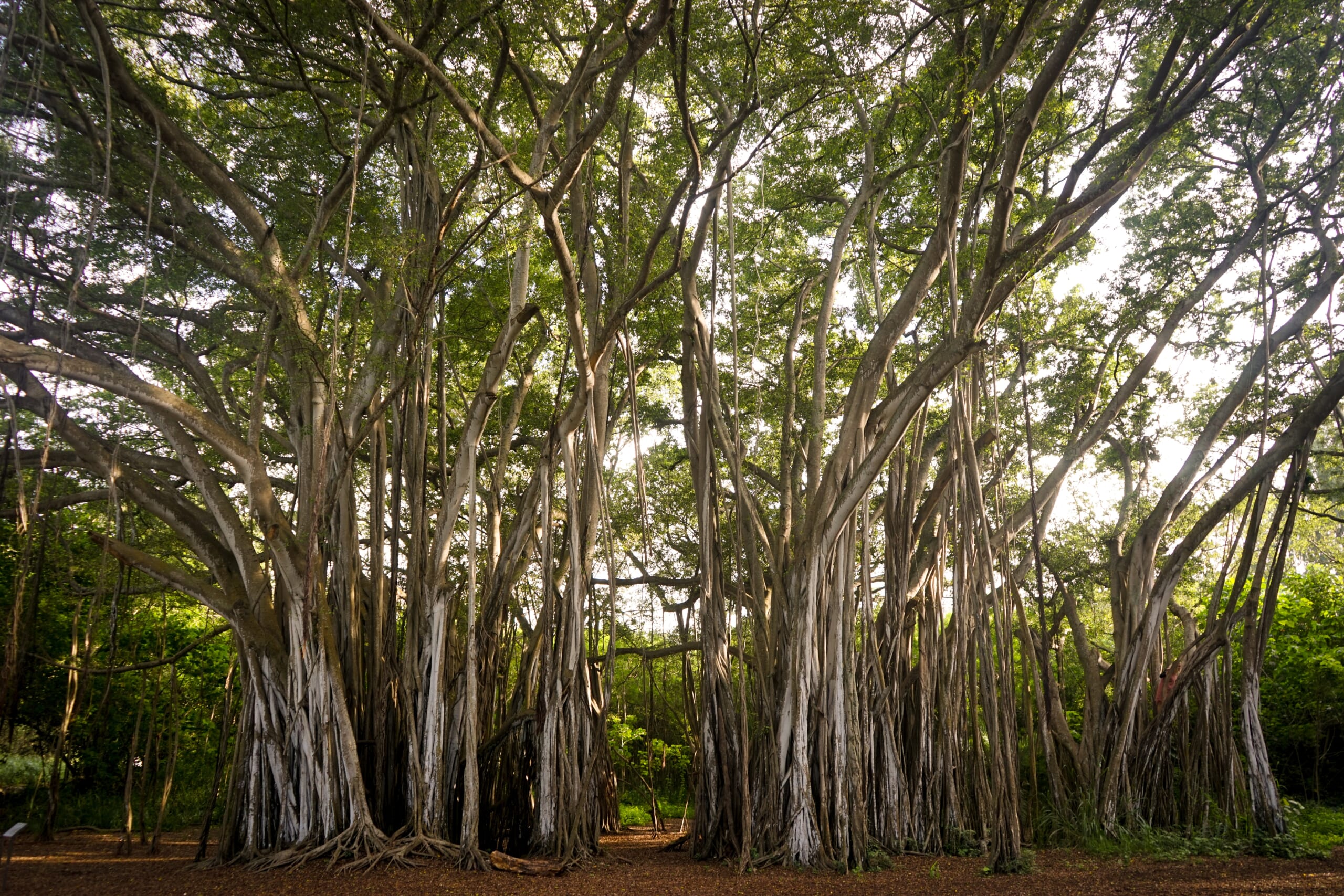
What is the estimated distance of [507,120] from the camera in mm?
5816

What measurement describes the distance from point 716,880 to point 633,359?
317 centimetres

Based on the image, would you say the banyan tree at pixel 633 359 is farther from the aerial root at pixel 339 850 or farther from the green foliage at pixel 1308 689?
the green foliage at pixel 1308 689

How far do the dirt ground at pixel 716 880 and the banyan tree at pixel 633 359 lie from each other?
0.20m

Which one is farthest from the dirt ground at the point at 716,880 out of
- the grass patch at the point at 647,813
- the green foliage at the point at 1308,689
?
the grass patch at the point at 647,813

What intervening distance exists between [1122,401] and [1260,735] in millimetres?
2294

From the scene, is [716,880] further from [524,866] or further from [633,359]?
[633,359]

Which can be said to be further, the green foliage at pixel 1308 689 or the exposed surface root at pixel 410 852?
→ the green foliage at pixel 1308 689

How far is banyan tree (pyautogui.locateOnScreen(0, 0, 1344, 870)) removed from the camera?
4.48 metres

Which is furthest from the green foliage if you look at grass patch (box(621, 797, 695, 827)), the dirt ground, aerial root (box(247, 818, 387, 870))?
aerial root (box(247, 818, 387, 870))

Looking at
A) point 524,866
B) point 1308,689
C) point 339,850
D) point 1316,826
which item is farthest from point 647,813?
point 1308,689

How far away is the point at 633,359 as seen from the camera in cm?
572

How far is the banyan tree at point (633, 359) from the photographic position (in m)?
4.48

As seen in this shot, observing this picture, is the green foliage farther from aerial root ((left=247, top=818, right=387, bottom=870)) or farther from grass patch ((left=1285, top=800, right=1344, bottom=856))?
aerial root ((left=247, top=818, right=387, bottom=870))

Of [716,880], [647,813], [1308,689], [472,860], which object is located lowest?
[647,813]
